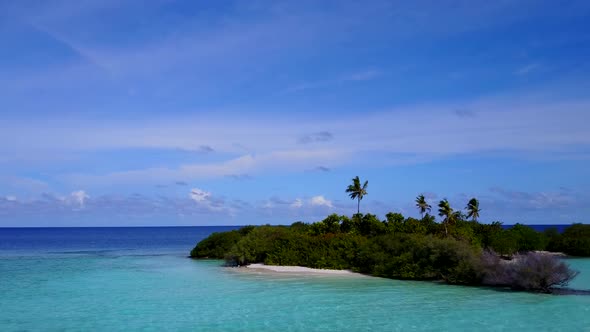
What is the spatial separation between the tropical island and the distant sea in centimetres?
186

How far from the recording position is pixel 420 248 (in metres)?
43.1

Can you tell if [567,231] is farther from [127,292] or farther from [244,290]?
[127,292]

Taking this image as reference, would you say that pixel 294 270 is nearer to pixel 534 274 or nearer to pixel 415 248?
pixel 415 248

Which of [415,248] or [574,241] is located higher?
[574,241]

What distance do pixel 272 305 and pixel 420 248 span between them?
56.5 ft

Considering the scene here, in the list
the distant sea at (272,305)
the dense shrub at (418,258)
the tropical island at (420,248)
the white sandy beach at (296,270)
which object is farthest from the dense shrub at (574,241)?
the white sandy beach at (296,270)

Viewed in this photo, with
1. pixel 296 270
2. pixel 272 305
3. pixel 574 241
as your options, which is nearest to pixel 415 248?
pixel 296 270

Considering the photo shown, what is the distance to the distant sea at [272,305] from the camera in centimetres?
2480

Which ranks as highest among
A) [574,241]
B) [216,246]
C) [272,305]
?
[574,241]

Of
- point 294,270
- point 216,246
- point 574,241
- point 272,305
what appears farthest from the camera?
point 216,246

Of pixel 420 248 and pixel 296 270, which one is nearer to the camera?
pixel 420 248

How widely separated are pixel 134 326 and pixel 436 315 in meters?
14.6

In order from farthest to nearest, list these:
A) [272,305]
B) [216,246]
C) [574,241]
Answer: [216,246], [574,241], [272,305]

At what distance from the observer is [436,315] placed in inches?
1056
